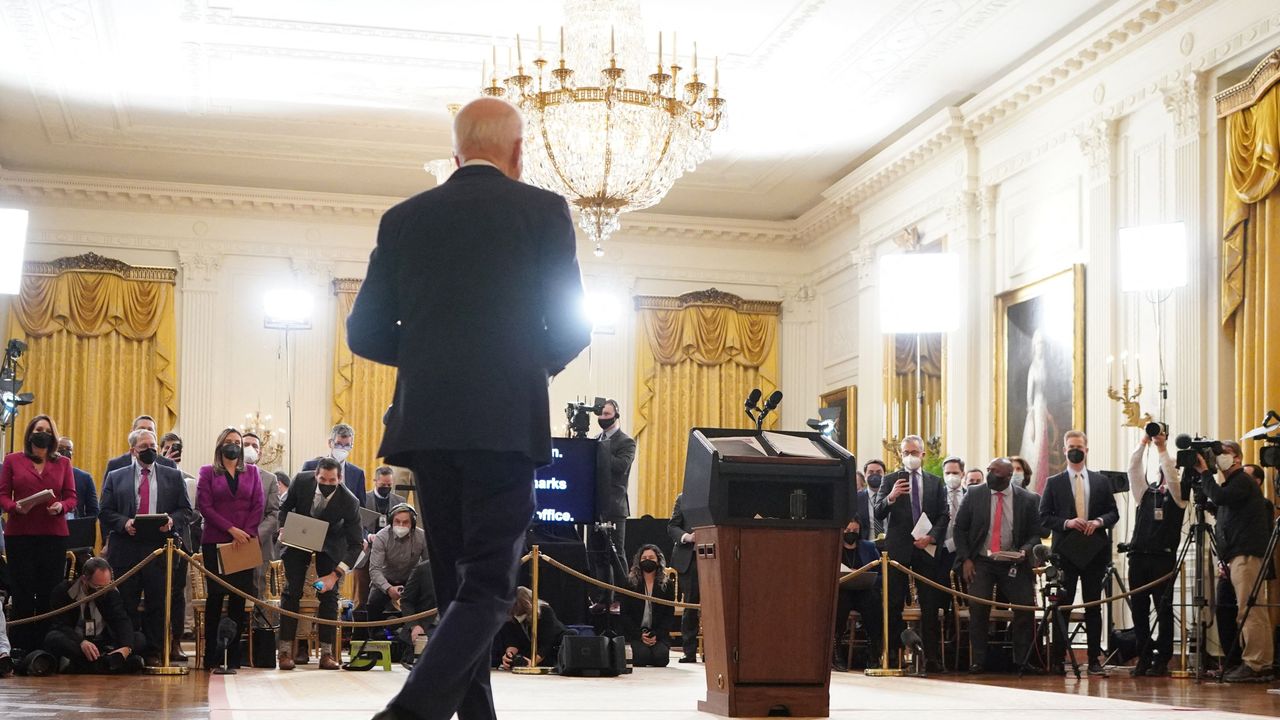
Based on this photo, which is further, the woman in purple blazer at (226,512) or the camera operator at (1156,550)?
the woman in purple blazer at (226,512)

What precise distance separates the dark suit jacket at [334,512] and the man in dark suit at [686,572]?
2111 mm

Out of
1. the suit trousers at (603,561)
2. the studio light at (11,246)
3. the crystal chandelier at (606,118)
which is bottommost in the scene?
the suit trousers at (603,561)

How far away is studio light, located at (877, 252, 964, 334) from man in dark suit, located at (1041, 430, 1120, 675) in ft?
9.98

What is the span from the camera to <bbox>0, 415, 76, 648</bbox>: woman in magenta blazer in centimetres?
829

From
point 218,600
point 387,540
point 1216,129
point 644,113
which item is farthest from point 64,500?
point 1216,129

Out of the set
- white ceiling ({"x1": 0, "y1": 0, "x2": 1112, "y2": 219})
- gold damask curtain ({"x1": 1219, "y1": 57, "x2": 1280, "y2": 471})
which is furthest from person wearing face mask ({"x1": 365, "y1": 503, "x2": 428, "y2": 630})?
gold damask curtain ({"x1": 1219, "y1": 57, "x2": 1280, "y2": 471})

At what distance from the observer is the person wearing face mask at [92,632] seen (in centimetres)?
789

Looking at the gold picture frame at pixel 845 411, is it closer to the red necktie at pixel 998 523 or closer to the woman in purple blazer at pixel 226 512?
the red necktie at pixel 998 523

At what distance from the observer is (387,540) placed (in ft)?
30.7

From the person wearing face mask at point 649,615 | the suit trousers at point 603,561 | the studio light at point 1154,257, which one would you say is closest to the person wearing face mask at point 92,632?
the suit trousers at point 603,561

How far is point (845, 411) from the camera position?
605 inches

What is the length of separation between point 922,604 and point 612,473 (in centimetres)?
226

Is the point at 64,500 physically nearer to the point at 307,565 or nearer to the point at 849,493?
the point at 307,565

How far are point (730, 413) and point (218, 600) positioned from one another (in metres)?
8.74
